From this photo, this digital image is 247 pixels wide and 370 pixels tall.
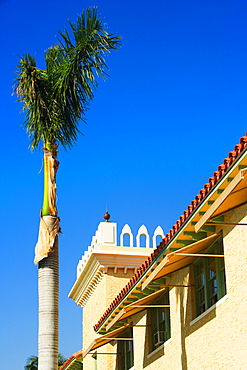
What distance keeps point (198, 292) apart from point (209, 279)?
880 millimetres

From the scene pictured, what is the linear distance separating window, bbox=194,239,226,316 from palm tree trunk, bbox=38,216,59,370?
11.0 ft

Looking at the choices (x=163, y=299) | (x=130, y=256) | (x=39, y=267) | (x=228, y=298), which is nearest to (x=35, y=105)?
(x=39, y=267)

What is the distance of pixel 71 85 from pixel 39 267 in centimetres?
490

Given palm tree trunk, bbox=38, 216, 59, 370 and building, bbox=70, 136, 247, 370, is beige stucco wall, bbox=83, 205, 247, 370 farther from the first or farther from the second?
palm tree trunk, bbox=38, 216, 59, 370

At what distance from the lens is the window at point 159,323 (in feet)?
62.6

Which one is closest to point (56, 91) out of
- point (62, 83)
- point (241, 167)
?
point (62, 83)

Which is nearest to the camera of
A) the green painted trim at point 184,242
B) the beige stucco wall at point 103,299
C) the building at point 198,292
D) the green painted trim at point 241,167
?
the green painted trim at point 241,167

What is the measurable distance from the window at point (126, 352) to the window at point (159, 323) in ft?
8.57

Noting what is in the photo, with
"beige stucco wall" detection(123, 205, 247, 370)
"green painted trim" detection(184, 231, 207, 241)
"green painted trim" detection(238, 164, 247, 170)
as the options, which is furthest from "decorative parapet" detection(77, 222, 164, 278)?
"green painted trim" detection(238, 164, 247, 170)

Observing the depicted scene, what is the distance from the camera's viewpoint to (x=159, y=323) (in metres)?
19.8

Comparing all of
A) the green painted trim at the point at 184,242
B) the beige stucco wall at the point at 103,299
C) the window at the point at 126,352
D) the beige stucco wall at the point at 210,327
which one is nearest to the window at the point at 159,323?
the beige stucco wall at the point at 210,327

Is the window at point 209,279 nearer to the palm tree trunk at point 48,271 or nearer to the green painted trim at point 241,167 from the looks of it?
the green painted trim at point 241,167

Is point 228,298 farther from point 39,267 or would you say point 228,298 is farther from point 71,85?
point 71,85

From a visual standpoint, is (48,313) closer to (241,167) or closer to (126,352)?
(241,167)
